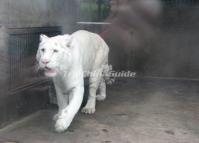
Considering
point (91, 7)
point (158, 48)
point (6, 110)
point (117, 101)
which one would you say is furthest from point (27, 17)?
point (158, 48)

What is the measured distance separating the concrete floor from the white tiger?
20 centimetres

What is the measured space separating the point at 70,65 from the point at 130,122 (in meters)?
1.00

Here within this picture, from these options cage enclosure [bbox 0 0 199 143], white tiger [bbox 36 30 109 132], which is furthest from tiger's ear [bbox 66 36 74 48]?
cage enclosure [bbox 0 0 199 143]

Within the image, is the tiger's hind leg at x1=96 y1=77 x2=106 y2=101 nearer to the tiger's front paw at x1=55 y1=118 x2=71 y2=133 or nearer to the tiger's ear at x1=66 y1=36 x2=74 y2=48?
the tiger's ear at x1=66 y1=36 x2=74 y2=48

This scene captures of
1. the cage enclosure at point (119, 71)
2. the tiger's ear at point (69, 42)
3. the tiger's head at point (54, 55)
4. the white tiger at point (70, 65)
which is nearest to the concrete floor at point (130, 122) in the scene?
the cage enclosure at point (119, 71)

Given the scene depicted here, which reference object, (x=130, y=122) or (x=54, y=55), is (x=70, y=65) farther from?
(x=130, y=122)

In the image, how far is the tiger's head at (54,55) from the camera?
186 inches

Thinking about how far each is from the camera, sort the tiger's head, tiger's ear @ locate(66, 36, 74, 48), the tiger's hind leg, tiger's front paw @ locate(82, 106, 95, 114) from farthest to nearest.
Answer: the tiger's hind leg < tiger's front paw @ locate(82, 106, 95, 114) < tiger's ear @ locate(66, 36, 74, 48) < the tiger's head

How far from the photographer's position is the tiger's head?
4.73 metres

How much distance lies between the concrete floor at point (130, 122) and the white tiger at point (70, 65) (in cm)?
20

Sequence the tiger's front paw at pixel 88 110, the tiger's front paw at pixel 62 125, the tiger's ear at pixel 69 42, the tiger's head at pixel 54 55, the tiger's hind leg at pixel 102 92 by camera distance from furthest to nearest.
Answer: the tiger's hind leg at pixel 102 92 → the tiger's front paw at pixel 88 110 → the tiger's ear at pixel 69 42 → the tiger's front paw at pixel 62 125 → the tiger's head at pixel 54 55

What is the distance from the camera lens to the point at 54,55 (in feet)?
15.7

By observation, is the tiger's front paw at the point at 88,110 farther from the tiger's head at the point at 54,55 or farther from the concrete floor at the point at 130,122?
the tiger's head at the point at 54,55

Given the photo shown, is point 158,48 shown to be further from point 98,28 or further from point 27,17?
point 27,17
